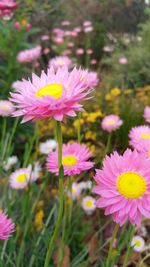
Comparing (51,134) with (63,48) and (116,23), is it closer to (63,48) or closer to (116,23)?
(63,48)

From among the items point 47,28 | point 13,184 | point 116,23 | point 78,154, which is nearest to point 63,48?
point 47,28

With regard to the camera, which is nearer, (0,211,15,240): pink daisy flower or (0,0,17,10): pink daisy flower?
(0,211,15,240): pink daisy flower

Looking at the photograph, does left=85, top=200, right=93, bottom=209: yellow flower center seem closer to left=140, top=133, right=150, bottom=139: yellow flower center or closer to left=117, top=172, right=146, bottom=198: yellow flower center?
left=140, top=133, right=150, bottom=139: yellow flower center

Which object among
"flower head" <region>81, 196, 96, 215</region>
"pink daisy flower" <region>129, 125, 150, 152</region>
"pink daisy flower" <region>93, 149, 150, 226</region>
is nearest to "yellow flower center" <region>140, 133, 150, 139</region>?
"pink daisy flower" <region>129, 125, 150, 152</region>

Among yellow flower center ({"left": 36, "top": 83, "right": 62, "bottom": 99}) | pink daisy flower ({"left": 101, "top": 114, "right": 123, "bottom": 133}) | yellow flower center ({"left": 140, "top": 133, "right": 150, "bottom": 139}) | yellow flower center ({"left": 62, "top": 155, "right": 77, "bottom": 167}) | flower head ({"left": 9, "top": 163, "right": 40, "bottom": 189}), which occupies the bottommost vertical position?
yellow flower center ({"left": 62, "top": 155, "right": 77, "bottom": 167})

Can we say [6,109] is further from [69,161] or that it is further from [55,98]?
[55,98]

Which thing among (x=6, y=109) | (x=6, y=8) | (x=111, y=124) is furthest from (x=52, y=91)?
(x=6, y=8)

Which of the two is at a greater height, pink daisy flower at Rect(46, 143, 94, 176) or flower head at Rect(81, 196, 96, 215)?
flower head at Rect(81, 196, 96, 215)
